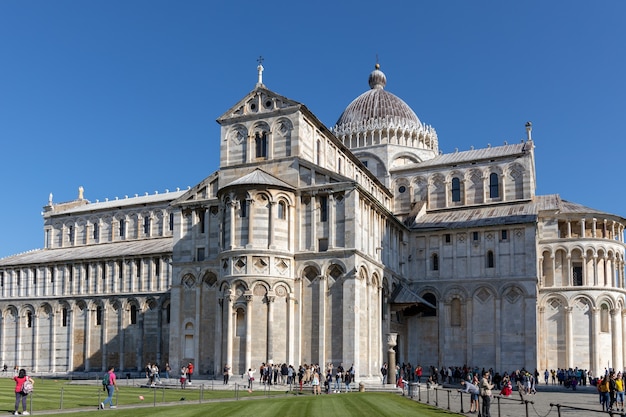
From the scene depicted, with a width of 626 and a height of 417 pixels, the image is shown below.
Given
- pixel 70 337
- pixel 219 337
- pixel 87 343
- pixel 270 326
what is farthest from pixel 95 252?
pixel 270 326

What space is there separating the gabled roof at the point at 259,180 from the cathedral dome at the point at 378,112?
2602 centimetres

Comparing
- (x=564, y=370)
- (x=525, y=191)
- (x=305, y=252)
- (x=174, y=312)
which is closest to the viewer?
(x=305, y=252)

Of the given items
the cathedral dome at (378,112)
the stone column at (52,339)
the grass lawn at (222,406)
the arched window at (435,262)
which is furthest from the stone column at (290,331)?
the stone column at (52,339)

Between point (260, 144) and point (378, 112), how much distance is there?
25458 millimetres

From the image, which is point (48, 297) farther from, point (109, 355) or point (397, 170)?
point (397, 170)

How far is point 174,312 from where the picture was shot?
5128cm

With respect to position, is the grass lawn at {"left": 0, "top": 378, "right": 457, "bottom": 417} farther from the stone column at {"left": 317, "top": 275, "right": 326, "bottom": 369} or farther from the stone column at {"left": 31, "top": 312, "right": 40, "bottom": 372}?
the stone column at {"left": 31, "top": 312, "right": 40, "bottom": 372}

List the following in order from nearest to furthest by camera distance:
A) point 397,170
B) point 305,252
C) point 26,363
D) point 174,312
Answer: point 305,252
point 174,312
point 397,170
point 26,363

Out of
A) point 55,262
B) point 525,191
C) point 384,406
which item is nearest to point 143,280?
point 55,262

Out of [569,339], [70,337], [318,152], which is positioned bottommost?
[70,337]

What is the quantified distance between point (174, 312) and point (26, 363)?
33.1 metres

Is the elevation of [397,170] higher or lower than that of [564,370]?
higher

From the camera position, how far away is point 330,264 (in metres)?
47.4

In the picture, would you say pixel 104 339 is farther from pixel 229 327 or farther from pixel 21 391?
pixel 21 391
